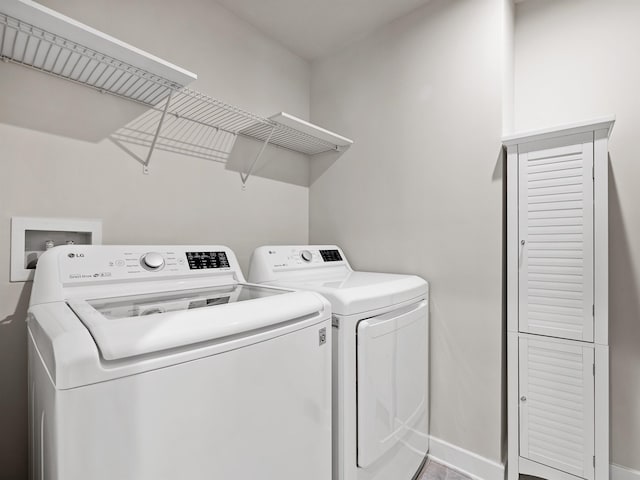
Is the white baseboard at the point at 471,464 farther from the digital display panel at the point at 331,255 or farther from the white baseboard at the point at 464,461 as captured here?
the digital display panel at the point at 331,255

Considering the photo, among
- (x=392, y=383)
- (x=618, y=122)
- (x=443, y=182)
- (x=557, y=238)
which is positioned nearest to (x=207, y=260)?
(x=392, y=383)

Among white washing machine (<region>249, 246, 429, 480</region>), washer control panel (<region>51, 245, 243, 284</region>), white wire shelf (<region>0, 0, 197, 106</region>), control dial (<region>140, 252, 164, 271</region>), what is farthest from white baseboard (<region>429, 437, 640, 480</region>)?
white wire shelf (<region>0, 0, 197, 106</region>)

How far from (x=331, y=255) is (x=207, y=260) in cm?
84

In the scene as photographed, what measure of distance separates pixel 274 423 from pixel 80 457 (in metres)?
0.48

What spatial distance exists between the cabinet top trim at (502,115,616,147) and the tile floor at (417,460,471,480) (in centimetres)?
169

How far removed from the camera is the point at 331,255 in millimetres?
2098

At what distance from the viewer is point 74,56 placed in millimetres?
1178

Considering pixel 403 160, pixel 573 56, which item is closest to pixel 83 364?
pixel 403 160

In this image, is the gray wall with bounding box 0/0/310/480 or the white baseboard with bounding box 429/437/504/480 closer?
the gray wall with bounding box 0/0/310/480

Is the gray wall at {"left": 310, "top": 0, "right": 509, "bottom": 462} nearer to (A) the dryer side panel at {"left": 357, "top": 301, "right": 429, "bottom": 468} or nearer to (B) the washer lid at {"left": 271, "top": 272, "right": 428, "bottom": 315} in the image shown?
(A) the dryer side panel at {"left": 357, "top": 301, "right": 429, "bottom": 468}

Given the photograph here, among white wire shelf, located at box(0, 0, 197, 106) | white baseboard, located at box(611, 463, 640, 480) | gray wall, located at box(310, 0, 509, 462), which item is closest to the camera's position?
white wire shelf, located at box(0, 0, 197, 106)

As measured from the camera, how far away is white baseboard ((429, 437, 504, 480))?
5.28 ft

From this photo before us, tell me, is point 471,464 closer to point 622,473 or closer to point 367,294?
point 622,473

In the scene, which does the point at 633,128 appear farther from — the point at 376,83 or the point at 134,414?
the point at 134,414
